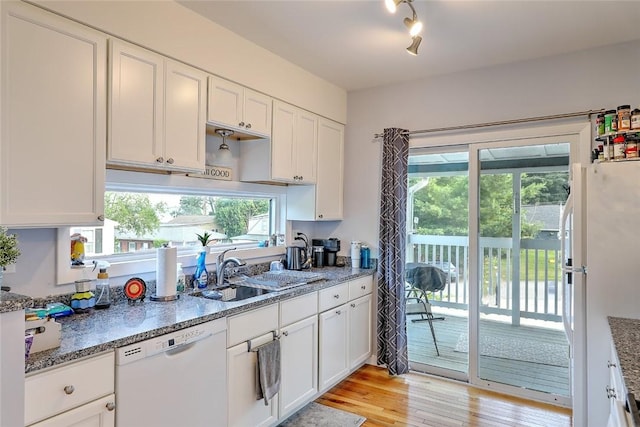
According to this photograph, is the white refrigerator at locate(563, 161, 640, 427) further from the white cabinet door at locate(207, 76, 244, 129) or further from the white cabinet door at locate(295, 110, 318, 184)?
the white cabinet door at locate(207, 76, 244, 129)

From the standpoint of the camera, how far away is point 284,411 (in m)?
2.57

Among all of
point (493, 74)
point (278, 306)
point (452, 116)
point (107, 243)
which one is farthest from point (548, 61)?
point (107, 243)

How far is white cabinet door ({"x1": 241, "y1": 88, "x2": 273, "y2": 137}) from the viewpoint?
2.75m

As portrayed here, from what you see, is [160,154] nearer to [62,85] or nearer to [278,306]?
[62,85]

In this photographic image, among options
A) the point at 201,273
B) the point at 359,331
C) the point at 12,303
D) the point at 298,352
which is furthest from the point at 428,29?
the point at 12,303

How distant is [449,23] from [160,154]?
77.2 inches

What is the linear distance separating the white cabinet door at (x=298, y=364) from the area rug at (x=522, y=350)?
4.78 feet

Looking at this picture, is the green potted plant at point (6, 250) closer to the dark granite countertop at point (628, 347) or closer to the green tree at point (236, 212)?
the green tree at point (236, 212)

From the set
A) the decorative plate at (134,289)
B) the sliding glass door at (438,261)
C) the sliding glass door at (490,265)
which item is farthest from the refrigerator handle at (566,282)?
the decorative plate at (134,289)

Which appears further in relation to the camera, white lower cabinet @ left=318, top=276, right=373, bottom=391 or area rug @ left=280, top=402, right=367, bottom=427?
white lower cabinet @ left=318, top=276, right=373, bottom=391

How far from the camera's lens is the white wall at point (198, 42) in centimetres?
191

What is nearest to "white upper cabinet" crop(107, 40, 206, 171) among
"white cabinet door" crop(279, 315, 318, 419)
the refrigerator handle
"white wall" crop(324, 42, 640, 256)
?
"white cabinet door" crop(279, 315, 318, 419)

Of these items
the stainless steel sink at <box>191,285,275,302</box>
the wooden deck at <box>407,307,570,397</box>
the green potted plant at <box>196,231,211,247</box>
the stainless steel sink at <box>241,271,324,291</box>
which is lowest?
the wooden deck at <box>407,307,570,397</box>

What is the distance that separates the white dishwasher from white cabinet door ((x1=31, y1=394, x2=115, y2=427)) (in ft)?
0.11
